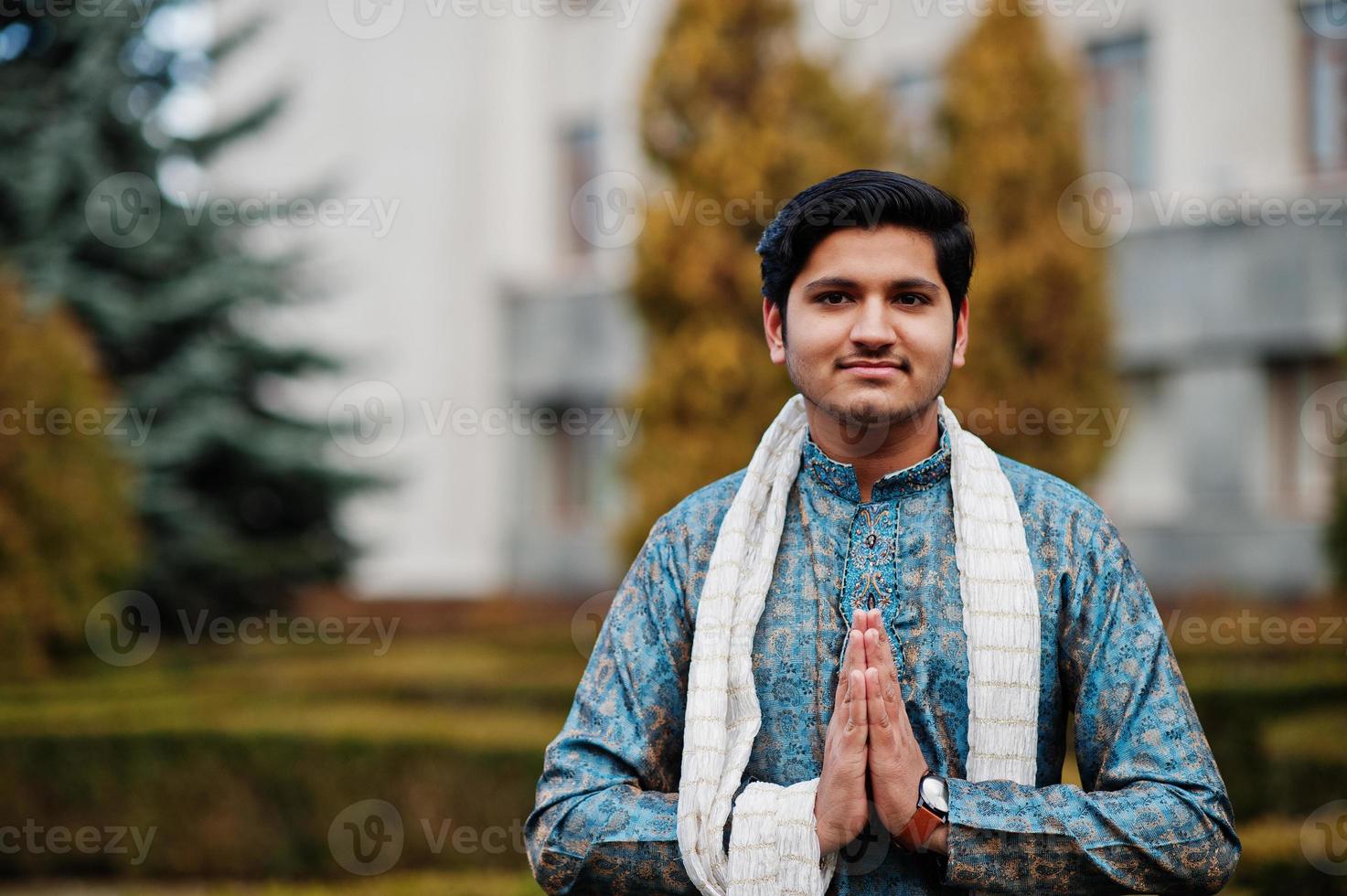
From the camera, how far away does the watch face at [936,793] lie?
190 centimetres

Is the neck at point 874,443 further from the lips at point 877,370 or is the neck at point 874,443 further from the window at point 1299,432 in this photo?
the window at point 1299,432

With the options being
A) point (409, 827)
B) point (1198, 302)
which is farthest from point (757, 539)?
point (1198, 302)

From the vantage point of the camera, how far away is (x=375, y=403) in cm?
1580

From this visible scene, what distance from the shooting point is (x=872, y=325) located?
201cm

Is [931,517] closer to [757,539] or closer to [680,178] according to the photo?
[757,539]

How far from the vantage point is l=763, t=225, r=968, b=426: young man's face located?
2.03m
